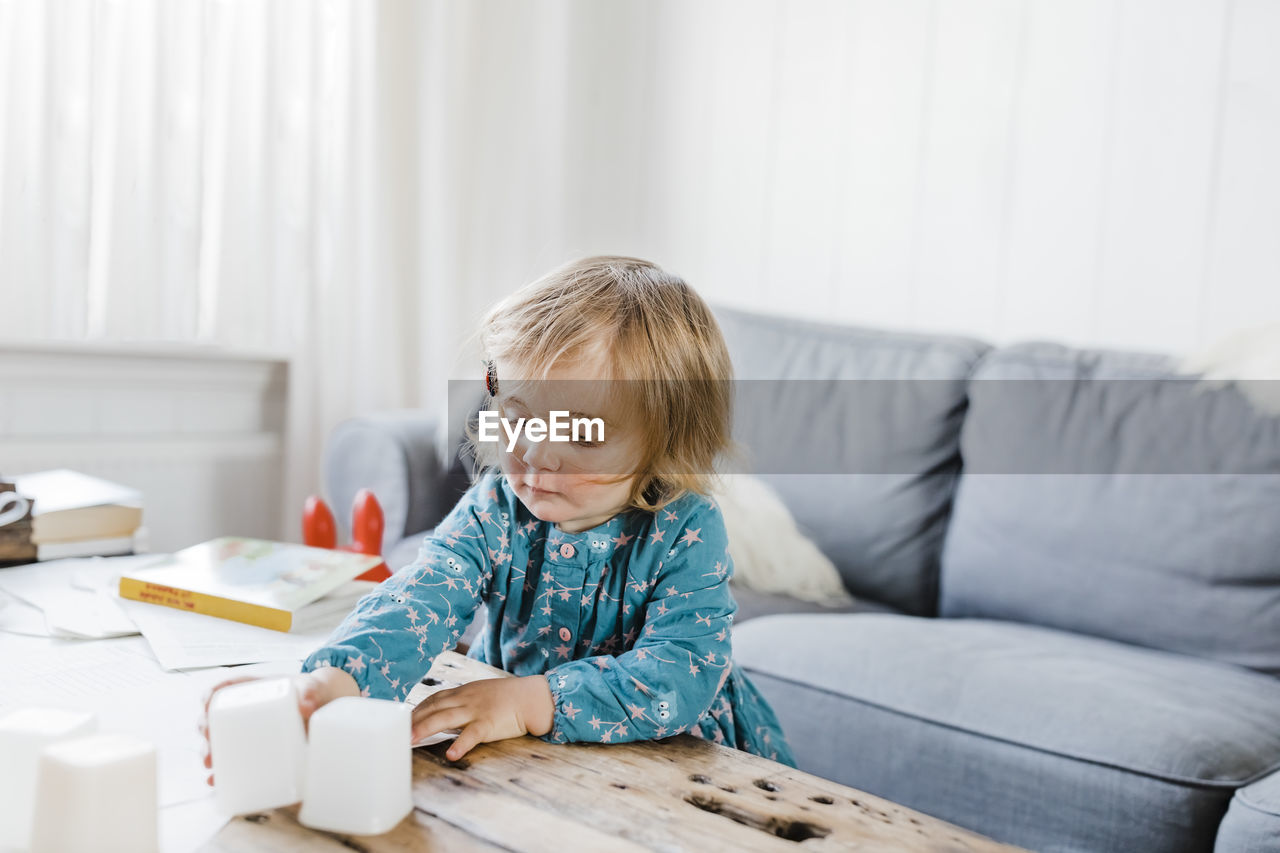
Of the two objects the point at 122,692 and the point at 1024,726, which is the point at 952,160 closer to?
the point at 1024,726

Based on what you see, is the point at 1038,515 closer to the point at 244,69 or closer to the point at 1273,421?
the point at 1273,421

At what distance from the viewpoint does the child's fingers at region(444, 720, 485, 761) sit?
64cm

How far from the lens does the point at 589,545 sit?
86 centimetres

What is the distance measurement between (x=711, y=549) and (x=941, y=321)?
5.29 ft

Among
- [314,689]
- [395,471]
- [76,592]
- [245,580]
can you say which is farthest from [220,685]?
[395,471]

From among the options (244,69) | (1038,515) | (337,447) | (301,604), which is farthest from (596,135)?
(301,604)

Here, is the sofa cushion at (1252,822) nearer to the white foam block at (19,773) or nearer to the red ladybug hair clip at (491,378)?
the red ladybug hair clip at (491,378)

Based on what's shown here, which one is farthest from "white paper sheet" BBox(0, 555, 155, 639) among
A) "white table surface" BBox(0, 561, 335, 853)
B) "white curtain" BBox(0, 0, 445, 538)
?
"white curtain" BBox(0, 0, 445, 538)

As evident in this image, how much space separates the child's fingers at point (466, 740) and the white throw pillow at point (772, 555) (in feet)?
3.47

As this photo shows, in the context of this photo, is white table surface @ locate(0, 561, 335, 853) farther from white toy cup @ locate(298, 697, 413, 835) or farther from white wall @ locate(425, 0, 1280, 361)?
white wall @ locate(425, 0, 1280, 361)

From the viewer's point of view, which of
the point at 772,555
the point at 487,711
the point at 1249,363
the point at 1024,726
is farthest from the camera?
the point at 772,555

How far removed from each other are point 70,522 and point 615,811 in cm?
94

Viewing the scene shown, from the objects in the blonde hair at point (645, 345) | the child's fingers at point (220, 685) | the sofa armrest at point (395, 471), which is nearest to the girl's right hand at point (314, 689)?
the child's fingers at point (220, 685)

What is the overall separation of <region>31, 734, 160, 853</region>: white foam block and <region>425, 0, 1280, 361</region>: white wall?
1886 millimetres
